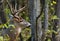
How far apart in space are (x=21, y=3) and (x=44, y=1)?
658 mm

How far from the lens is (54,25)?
3.19 m

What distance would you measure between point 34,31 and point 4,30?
63cm

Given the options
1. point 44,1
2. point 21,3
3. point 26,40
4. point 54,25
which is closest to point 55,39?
point 54,25

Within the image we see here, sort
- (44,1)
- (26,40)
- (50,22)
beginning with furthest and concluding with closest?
(50,22), (26,40), (44,1)

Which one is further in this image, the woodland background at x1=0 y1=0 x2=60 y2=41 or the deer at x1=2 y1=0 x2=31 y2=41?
the deer at x1=2 y1=0 x2=31 y2=41

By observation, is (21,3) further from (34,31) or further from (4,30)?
(34,31)

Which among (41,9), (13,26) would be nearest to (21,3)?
(13,26)

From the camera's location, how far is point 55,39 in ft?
10.5

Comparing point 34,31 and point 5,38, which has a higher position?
point 34,31

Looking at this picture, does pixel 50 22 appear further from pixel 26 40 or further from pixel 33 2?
pixel 33 2

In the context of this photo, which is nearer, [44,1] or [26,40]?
[44,1]

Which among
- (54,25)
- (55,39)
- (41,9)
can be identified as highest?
(41,9)

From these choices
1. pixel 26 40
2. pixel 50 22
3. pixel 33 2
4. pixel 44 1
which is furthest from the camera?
pixel 50 22

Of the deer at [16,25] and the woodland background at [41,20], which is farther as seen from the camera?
the deer at [16,25]
